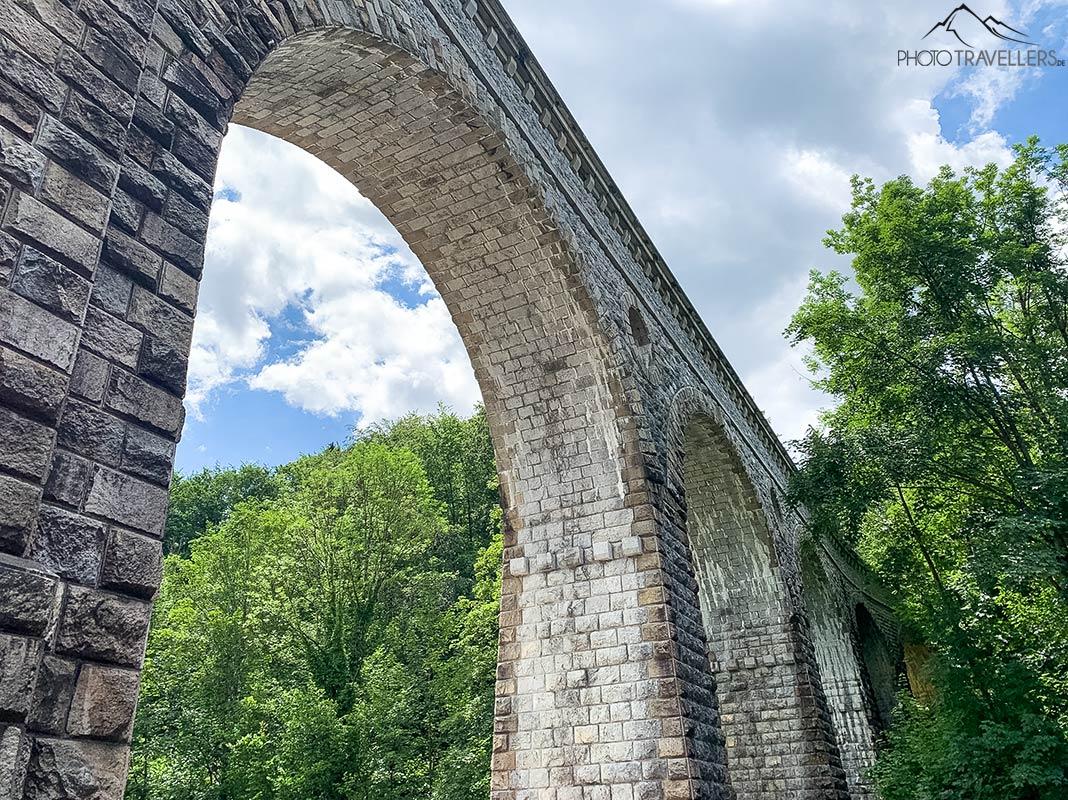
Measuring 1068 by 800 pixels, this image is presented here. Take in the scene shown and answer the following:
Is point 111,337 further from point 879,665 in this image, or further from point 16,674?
point 879,665

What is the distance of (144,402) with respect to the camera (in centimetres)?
256

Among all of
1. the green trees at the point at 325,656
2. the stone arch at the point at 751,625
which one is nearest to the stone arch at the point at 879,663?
the stone arch at the point at 751,625

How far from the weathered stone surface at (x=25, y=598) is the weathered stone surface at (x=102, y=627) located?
0.14m

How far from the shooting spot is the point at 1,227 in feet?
6.99

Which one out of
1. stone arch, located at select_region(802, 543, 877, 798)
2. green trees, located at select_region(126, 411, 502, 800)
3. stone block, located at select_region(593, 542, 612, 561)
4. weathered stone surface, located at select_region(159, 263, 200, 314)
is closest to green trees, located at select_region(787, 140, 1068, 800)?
stone arch, located at select_region(802, 543, 877, 798)

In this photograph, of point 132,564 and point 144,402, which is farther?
point 144,402

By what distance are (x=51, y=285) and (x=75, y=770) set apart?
4.36ft

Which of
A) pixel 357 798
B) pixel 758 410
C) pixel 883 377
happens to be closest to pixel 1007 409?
pixel 883 377

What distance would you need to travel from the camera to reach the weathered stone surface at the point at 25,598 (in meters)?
1.87

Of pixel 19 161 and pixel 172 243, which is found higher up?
pixel 172 243

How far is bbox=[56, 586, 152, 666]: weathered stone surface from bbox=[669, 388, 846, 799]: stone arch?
8286 mm

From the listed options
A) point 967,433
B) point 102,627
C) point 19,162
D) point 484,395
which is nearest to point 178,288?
point 19,162

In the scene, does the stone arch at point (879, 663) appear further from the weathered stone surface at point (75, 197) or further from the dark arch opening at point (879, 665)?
the weathered stone surface at point (75, 197)

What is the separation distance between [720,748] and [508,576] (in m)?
2.47
